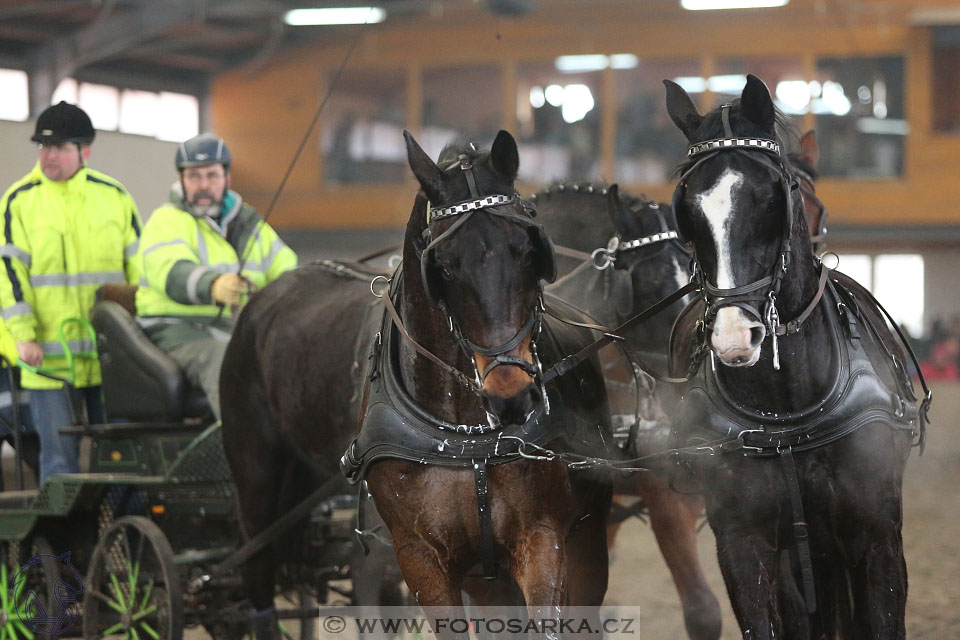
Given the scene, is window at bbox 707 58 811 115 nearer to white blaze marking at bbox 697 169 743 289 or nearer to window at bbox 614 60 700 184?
window at bbox 614 60 700 184

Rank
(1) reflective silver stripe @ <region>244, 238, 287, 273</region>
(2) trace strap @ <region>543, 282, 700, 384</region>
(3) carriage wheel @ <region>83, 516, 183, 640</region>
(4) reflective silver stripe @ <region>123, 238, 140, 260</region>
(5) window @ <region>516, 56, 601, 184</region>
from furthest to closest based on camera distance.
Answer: (5) window @ <region>516, 56, 601, 184</region>, (4) reflective silver stripe @ <region>123, 238, 140, 260</region>, (1) reflective silver stripe @ <region>244, 238, 287, 273</region>, (3) carriage wheel @ <region>83, 516, 183, 640</region>, (2) trace strap @ <region>543, 282, 700, 384</region>

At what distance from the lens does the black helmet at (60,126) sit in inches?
183

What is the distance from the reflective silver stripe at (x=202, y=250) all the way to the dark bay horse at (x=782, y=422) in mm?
2485

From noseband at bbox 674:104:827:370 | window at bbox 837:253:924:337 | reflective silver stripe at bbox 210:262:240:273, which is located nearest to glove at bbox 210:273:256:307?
reflective silver stripe at bbox 210:262:240:273

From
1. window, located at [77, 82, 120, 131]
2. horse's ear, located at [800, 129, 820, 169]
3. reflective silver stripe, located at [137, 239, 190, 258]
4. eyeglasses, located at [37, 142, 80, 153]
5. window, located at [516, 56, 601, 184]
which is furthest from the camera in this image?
window, located at [516, 56, 601, 184]

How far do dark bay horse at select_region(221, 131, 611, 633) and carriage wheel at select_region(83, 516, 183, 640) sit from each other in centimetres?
144

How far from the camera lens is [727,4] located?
14.2 meters

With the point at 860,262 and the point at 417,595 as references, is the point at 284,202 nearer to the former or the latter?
the point at 860,262

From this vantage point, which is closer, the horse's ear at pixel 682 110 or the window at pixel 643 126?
the horse's ear at pixel 682 110

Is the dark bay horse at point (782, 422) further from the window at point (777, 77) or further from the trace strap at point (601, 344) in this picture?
the window at point (777, 77)

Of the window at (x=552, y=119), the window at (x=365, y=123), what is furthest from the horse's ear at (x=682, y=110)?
the window at (x=552, y=119)

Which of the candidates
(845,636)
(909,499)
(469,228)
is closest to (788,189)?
(469,228)

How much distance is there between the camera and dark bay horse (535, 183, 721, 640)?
3.67 meters

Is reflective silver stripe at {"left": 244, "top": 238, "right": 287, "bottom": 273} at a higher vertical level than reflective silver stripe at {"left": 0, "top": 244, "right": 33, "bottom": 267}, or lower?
lower
